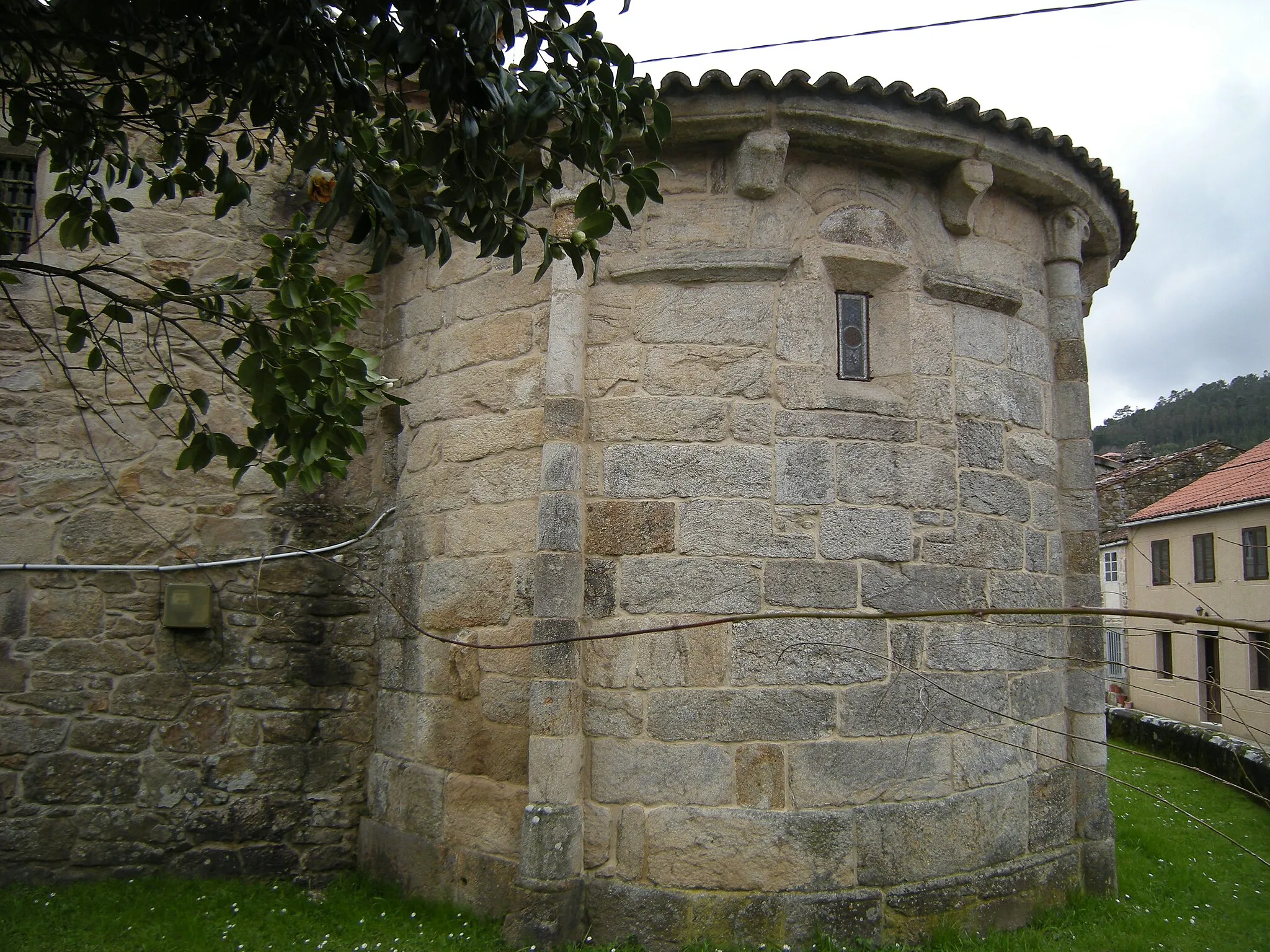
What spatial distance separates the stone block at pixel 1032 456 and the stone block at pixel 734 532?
141cm

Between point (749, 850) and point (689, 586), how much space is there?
1.23 m

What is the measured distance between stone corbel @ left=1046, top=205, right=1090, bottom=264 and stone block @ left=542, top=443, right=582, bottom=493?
10.3 ft

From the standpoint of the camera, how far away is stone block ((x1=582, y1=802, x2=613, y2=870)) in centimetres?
479

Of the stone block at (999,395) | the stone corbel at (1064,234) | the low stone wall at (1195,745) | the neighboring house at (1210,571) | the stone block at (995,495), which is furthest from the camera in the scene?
the neighboring house at (1210,571)

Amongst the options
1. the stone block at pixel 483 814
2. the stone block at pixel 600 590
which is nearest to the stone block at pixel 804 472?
the stone block at pixel 600 590

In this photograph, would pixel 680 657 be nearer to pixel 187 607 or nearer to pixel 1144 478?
pixel 187 607

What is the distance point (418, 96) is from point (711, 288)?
2.37m

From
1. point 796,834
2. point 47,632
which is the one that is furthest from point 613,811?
point 47,632

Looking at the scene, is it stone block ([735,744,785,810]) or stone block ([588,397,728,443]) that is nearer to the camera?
stone block ([735,744,785,810])

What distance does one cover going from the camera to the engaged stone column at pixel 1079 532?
5.66 meters

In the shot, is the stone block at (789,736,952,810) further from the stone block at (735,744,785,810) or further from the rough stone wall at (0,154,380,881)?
the rough stone wall at (0,154,380,881)

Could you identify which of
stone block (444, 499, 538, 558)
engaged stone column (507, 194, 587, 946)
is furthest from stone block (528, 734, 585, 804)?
stone block (444, 499, 538, 558)

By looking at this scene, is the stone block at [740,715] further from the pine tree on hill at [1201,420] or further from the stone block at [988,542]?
the pine tree on hill at [1201,420]

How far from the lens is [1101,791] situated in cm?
566
